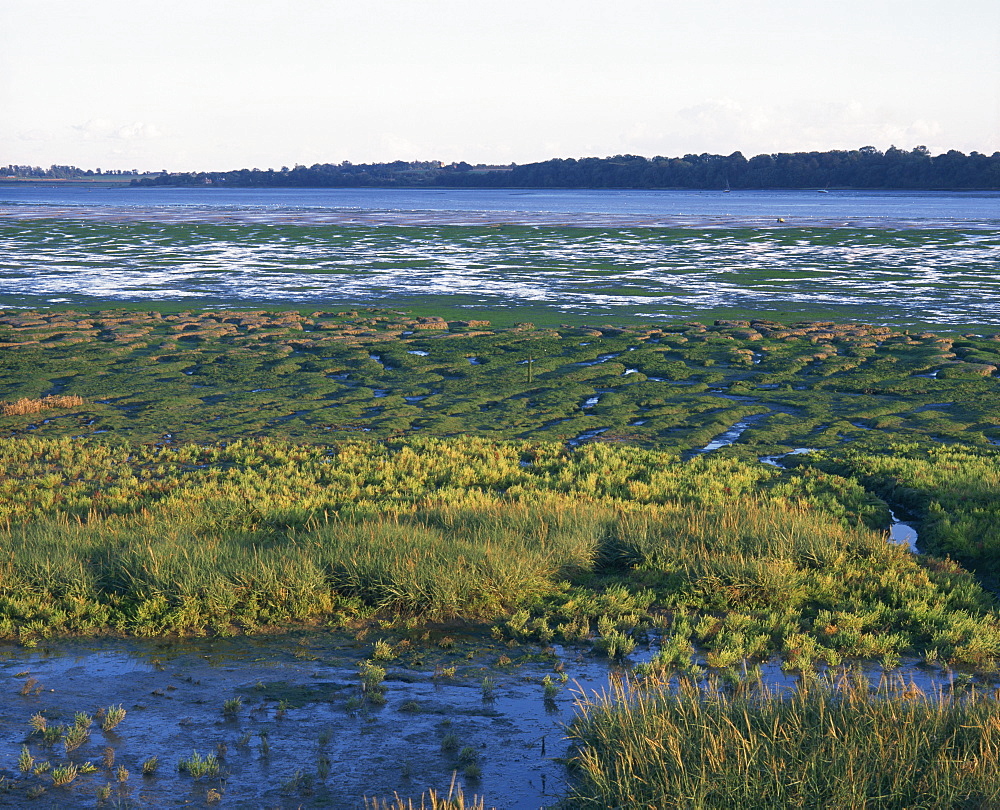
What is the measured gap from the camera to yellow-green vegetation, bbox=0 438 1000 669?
11094mm

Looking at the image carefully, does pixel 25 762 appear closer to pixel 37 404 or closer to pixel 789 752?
pixel 789 752

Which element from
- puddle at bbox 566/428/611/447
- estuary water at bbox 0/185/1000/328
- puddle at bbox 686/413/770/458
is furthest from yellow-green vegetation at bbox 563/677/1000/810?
estuary water at bbox 0/185/1000/328

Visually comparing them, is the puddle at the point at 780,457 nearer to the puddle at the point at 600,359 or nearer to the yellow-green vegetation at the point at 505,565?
the yellow-green vegetation at the point at 505,565

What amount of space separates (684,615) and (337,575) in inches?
157

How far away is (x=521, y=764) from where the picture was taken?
8242 mm

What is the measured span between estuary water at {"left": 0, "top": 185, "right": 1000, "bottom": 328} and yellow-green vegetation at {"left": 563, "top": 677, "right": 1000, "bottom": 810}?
→ 2886 cm

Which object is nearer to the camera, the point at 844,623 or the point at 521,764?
the point at 521,764

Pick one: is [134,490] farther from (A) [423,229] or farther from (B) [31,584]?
(A) [423,229]

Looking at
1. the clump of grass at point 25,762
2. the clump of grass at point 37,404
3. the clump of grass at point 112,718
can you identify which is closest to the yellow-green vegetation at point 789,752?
the clump of grass at point 112,718

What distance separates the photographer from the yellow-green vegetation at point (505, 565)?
1109 cm

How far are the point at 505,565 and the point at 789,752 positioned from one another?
5158 millimetres

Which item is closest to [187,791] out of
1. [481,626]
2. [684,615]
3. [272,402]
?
[481,626]

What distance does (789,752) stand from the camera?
7.21 meters

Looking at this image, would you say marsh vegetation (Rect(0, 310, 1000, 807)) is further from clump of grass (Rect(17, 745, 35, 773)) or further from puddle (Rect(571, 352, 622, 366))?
puddle (Rect(571, 352, 622, 366))
